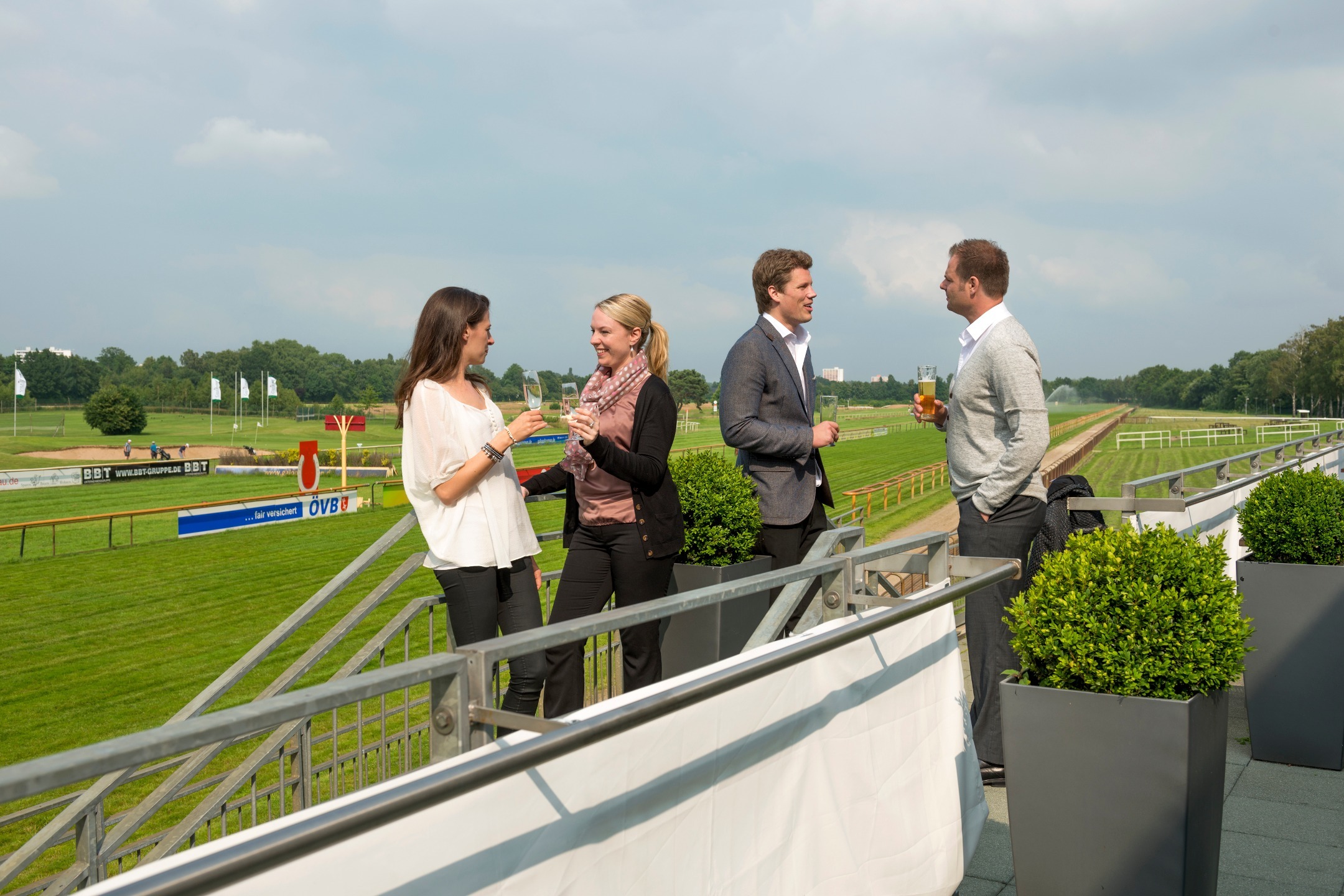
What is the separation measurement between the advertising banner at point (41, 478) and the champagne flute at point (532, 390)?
214 feet

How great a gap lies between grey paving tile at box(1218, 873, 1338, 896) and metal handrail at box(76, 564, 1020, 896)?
220cm

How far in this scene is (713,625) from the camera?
12.8 feet

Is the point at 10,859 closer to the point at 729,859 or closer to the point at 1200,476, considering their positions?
the point at 729,859

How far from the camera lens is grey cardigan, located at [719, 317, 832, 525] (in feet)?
12.9

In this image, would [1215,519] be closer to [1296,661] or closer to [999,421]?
[1296,661]

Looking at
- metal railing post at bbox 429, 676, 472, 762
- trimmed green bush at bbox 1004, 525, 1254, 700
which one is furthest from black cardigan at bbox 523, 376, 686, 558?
metal railing post at bbox 429, 676, 472, 762

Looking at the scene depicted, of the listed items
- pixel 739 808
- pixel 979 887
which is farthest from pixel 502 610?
pixel 979 887

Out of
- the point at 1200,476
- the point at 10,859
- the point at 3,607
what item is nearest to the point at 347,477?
the point at 3,607

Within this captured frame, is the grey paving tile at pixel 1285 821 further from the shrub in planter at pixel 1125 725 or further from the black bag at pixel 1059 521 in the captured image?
the shrub in planter at pixel 1125 725

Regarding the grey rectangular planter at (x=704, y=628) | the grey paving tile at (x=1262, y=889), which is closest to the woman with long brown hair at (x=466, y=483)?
the grey rectangular planter at (x=704, y=628)

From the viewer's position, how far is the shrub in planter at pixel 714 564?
12.9 feet

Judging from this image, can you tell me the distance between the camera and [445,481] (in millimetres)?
3189

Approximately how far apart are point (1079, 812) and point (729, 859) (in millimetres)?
1015

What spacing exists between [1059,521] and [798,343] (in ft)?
4.08
